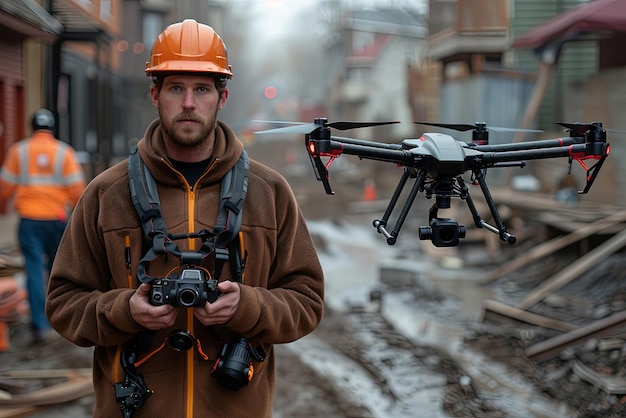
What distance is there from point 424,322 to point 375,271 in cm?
388

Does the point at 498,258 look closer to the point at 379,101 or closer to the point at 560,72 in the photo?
the point at 560,72

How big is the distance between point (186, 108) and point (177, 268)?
1.87 ft

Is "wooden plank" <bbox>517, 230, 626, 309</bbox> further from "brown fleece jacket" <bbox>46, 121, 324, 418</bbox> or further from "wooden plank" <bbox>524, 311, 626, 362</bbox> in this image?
"brown fleece jacket" <bbox>46, 121, 324, 418</bbox>

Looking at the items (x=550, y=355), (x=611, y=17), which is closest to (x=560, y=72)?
(x=611, y=17)

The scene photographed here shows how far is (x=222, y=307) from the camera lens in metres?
2.62

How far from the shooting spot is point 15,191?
25.4 feet

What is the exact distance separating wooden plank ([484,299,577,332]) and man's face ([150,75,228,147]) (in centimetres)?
640

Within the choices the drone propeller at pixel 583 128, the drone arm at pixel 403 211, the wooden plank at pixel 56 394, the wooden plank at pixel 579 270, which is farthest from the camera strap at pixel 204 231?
the wooden plank at pixel 579 270

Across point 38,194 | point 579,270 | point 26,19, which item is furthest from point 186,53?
point 26,19

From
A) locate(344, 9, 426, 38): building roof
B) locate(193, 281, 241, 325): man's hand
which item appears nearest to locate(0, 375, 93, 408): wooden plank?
locate(193, 281, 241, 325): man's hand

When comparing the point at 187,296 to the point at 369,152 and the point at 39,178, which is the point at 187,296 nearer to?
the point at 369,152

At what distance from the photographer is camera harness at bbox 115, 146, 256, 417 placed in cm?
267

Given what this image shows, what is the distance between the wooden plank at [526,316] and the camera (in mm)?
8344

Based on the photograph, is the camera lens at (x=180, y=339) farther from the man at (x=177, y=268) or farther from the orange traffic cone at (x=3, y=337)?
the orange traffic cone at (x=3, y=337)
